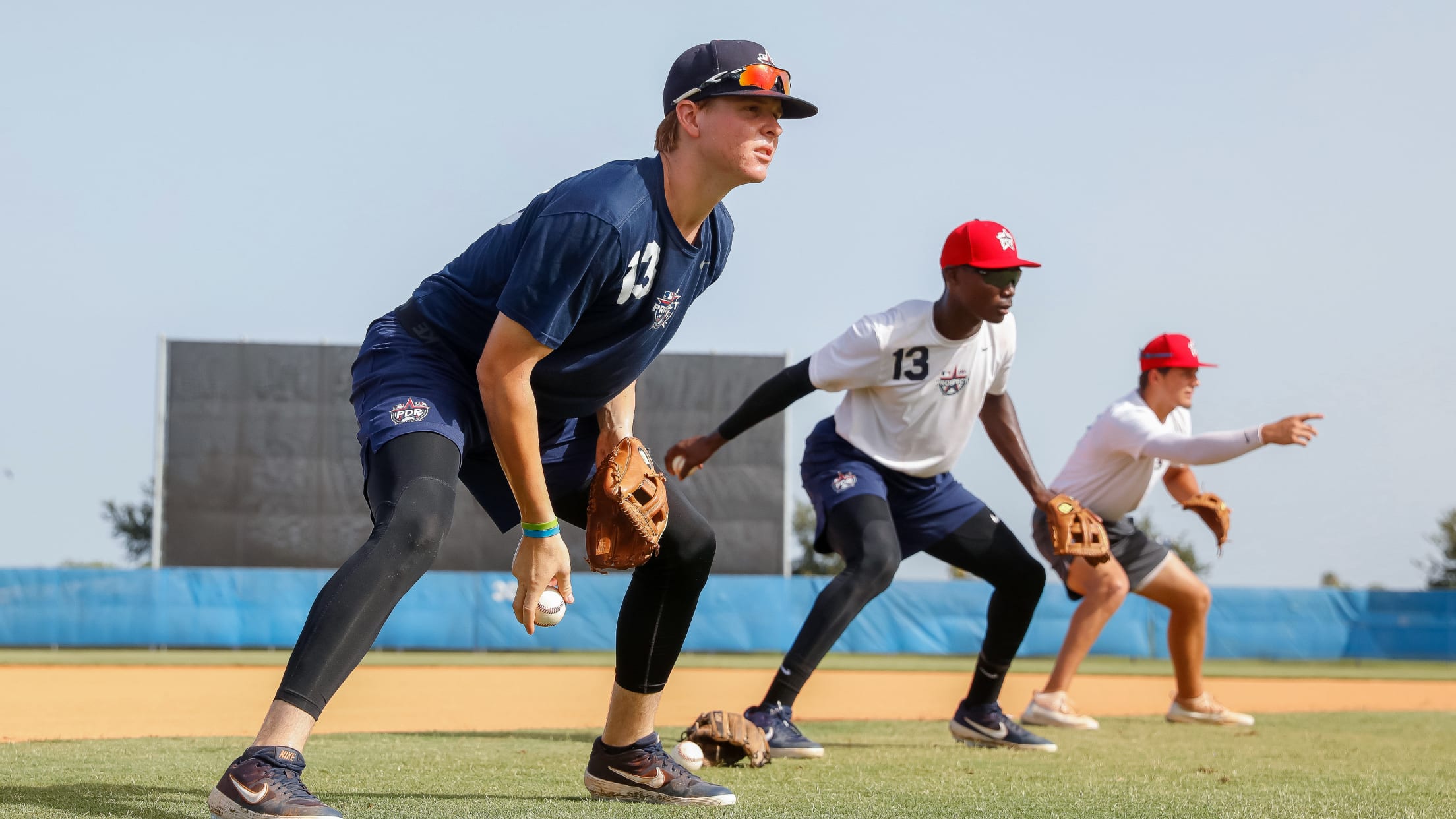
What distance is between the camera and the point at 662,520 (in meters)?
3.82

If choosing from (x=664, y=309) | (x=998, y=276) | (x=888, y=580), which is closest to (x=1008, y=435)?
(x=998, y=276)

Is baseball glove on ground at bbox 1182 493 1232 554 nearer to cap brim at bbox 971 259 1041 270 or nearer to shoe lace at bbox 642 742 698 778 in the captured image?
cap brim at bbox 971 259 1041 270

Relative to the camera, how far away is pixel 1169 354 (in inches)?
305

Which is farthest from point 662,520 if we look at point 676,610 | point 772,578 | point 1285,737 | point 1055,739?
point 772,578

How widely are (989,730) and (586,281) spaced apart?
3731 mm

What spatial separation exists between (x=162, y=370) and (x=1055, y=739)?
68.6ft

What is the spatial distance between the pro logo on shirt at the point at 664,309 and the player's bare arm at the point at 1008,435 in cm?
314

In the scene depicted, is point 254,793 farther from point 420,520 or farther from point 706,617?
point 706,617

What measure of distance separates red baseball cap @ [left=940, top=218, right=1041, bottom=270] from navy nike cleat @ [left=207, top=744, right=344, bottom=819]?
3.87 metres

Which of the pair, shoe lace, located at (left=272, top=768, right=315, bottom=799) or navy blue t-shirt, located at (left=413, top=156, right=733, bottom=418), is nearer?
shoe lace, located at (left=272, top=768, right=315, bottom=799)

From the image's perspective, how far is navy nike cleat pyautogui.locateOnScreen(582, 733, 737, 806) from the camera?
13.2ft

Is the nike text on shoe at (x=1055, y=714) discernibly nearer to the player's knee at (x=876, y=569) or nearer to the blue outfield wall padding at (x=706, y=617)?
the player's knee at (x=876, y=569)

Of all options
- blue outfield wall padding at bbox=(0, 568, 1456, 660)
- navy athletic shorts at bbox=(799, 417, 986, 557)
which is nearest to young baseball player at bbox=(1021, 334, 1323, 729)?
navy athletic shorts at bbox=(799, 417, 986, 557)

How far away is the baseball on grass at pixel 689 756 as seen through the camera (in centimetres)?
490
